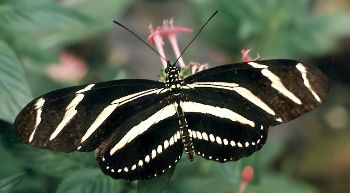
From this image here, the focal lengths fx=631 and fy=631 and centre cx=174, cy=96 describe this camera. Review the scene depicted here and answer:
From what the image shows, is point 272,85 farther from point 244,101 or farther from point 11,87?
point 11,87

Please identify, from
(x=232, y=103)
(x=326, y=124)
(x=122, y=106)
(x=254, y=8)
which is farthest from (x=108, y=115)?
(x=326, y=124)

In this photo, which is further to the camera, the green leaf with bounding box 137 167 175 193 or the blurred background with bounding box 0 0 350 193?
the blurred background with bounding box 0 0 350 193

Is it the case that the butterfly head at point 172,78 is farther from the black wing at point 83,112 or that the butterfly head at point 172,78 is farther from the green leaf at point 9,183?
the green leaf at point 9,183

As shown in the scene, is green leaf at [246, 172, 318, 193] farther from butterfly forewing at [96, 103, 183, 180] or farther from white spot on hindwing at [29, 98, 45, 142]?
white spot on hindwing at [29, 98, 45, 142]

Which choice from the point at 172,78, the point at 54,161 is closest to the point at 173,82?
the point at 172,78

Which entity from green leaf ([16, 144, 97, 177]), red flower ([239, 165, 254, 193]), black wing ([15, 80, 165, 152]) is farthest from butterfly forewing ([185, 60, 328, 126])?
green leaf ([16, 144, 97, 177])

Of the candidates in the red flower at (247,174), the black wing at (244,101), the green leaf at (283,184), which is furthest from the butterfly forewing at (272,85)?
the green leaf at (283,184)

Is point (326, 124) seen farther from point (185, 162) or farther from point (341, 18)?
point (185, 162)
